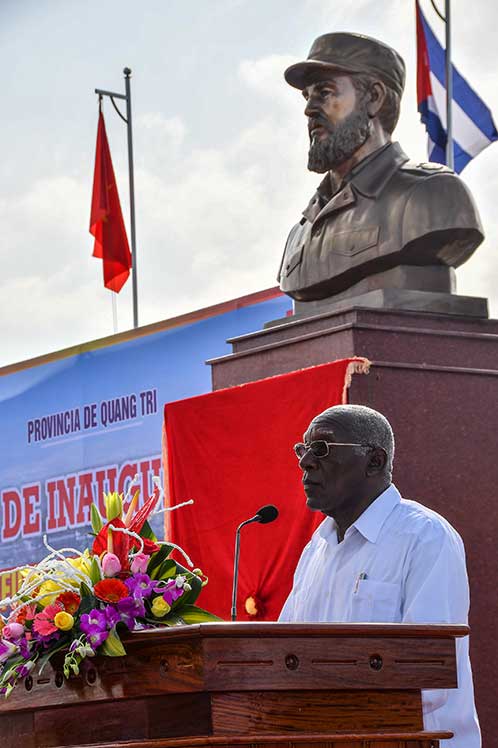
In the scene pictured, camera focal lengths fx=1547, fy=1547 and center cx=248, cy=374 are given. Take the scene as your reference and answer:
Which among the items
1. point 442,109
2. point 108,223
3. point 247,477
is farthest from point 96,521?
point 108,223

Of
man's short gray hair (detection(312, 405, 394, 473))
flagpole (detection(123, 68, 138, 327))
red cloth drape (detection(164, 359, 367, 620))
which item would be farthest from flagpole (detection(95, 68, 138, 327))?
man's short gray hair (detection(312, 405, 394, 473))

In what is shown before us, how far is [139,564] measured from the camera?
10.1 feet

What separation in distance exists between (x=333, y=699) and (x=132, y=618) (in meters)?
0.43

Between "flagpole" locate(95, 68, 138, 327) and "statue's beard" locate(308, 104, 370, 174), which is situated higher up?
"flagpole" locate(95, 68, 138, 327)

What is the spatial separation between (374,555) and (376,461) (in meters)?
0.29

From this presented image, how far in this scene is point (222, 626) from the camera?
268cm

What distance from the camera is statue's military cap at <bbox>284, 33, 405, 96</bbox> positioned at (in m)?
6.01

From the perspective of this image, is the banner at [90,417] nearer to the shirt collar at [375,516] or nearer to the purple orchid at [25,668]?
the shirt collar at [375,516]

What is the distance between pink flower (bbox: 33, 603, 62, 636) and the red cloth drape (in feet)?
8.46

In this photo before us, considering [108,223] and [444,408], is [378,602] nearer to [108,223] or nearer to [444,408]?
[444,408]

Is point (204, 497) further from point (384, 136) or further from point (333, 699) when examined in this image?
point (333, 699)

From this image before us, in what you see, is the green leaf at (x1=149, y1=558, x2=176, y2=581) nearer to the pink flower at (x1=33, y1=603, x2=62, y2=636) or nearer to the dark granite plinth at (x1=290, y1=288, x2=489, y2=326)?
the pink flower at (x1=33, y1=603, x2=62, y2=636)

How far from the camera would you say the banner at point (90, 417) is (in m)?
8.56

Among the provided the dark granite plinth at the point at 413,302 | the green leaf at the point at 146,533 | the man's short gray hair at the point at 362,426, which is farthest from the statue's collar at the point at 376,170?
the green leaf at the point at 146,533
